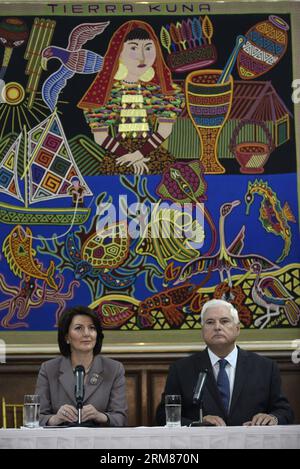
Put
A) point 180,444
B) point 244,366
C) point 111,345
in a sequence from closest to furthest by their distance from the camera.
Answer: point 180,444 → point 244,366 → point 111,345

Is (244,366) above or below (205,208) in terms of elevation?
below

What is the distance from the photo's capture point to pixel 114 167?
18.9 ft

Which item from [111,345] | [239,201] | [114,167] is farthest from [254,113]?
[111,345]

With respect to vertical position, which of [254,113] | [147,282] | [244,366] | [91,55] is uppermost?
[91,55]

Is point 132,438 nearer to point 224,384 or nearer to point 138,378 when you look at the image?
point 224,384

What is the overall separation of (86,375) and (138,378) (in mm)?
1001

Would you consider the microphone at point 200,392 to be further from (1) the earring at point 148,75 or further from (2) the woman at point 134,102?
(1) the earring at point 148,75

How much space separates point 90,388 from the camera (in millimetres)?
4617

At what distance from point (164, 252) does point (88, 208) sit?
1.76 ft

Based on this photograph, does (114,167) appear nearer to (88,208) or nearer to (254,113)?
(88,208)

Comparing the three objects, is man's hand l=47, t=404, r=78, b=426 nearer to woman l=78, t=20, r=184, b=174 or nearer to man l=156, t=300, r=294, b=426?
man l=156, t=300, r=294, b=426

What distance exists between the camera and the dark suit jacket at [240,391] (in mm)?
4434

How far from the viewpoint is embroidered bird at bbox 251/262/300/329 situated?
5.63m

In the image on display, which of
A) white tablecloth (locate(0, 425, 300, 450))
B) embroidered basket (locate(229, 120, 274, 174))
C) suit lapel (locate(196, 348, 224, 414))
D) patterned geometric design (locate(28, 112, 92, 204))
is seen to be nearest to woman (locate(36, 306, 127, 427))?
suit lapel (locate(196, 348, 224, 414))
